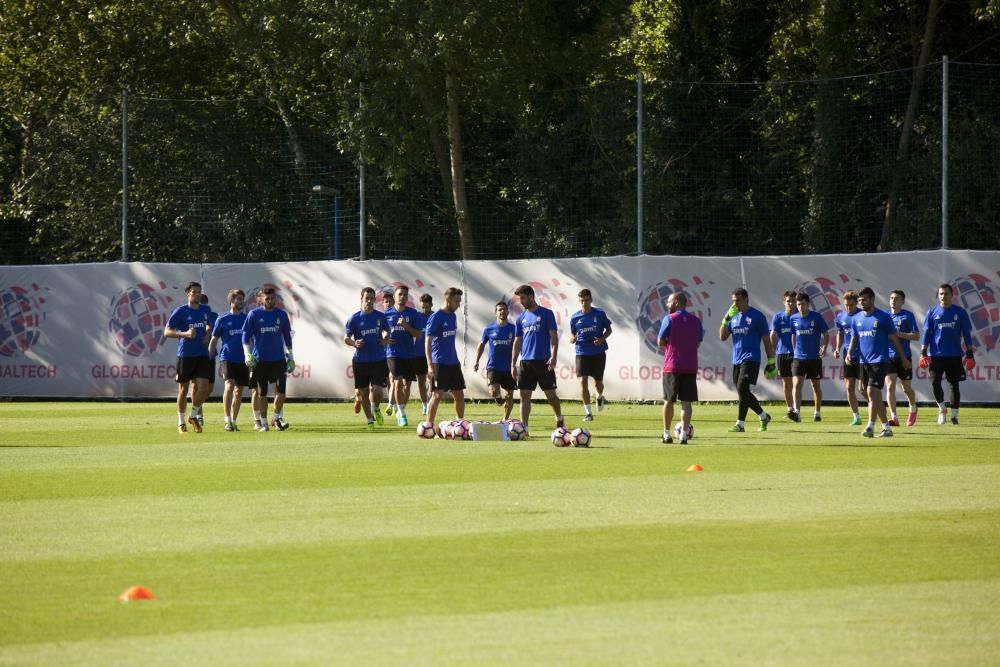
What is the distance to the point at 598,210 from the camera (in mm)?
32844

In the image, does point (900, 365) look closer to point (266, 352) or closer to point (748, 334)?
point (748, 334)

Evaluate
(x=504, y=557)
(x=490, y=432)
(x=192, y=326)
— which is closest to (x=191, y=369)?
(x=192, y=326)

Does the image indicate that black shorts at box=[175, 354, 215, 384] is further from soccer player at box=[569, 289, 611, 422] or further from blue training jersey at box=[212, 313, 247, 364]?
soccer player at box=[569, 289, 611, 422]

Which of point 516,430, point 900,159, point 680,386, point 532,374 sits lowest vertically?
point 516,430

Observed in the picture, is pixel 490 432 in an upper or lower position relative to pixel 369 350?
lower

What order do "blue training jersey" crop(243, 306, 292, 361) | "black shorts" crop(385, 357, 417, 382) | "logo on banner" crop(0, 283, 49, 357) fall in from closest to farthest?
"blue training jersey" crop(243, 306, 292, 361), "black shorts" crop(385, 357, 417, 382), "logo on banner" crop(0, 283, 49, 357)

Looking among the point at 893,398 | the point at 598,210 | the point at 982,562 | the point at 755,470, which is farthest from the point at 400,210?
the point at 982,562

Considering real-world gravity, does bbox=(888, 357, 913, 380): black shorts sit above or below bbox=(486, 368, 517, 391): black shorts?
above

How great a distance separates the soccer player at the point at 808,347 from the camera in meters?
26.2

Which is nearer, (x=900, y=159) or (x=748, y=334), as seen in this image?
(x=748, y=334)

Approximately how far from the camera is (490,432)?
21.5 meters

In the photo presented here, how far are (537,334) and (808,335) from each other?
6.49m

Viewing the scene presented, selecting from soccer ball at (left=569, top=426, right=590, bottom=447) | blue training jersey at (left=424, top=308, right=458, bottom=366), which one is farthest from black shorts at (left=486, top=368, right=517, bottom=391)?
soccer ball at (left=569, top=426, right=590, bottom=447)

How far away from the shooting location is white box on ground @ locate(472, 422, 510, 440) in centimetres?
2144
